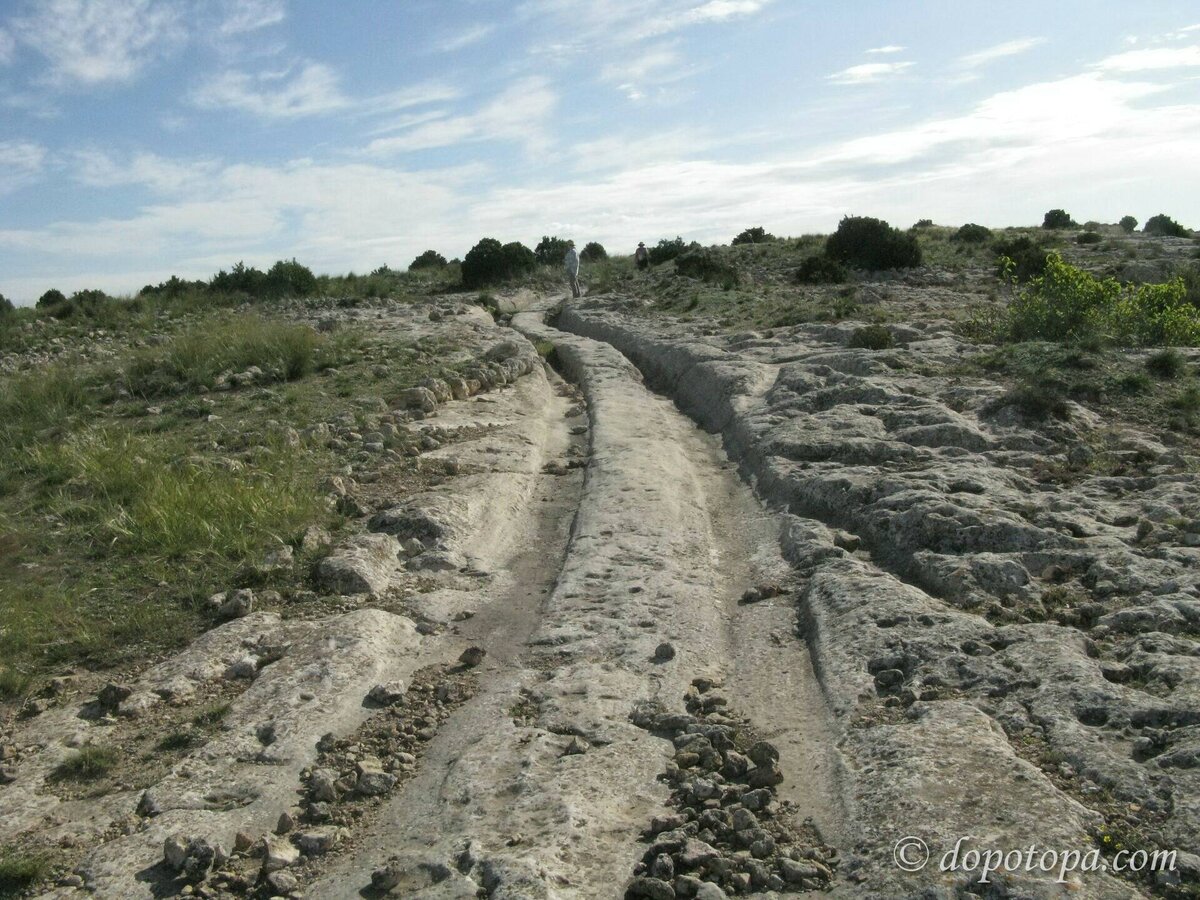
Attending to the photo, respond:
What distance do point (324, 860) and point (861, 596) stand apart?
12.4 feet

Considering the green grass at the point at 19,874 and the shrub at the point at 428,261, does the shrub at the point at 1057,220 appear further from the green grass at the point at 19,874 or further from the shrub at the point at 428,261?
the green grass at the point at 19,874

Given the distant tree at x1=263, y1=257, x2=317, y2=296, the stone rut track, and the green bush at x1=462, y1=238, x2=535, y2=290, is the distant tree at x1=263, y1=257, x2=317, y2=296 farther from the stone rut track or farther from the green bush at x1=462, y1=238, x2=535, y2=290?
the stone rut track

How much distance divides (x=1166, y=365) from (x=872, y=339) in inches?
159

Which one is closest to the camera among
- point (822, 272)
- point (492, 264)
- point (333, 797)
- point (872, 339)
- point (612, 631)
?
point (333, 797)

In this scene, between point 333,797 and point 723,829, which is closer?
point 723,829

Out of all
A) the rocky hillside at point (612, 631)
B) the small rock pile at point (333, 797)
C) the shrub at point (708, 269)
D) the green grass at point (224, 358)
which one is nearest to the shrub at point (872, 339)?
the rocky hillside at point (612, 631)

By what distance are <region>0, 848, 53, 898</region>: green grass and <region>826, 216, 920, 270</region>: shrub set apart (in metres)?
23.4

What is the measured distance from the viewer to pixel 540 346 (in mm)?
19188

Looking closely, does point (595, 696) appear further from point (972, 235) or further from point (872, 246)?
point (972, 235)

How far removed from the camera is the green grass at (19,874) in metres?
4.04

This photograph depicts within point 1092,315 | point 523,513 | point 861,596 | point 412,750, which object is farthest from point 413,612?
point 1092,315

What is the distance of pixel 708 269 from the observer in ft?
87.8

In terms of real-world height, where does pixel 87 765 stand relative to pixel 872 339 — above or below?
below

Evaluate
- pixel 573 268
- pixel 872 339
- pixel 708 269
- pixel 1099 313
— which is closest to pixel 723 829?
pixel 872 339
